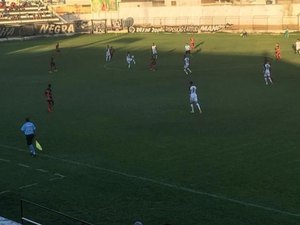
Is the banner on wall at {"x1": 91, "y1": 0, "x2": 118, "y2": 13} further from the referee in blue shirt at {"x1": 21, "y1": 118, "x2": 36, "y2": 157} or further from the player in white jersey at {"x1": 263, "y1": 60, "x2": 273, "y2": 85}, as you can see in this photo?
the referee in blue shirt at {"x1": 21, "y1": 118, "x2": 36, "y2": 157}

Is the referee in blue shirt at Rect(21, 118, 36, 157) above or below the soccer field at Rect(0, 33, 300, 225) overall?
above

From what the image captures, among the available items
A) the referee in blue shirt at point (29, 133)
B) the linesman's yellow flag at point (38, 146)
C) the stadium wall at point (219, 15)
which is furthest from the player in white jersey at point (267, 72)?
the stadium wall at point (219, 15)

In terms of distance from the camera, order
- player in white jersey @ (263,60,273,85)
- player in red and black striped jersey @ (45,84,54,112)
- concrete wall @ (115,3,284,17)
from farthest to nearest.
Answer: concrete wall @ (115,3,284,17) < player in white jersey @ (263,60,273,85) < player in red and black striped jersey @ (45,84,54,112)

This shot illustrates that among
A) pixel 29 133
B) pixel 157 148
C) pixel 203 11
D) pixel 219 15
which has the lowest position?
pixel 157 148

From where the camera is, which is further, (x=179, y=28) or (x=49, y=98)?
(x=179, y=28)

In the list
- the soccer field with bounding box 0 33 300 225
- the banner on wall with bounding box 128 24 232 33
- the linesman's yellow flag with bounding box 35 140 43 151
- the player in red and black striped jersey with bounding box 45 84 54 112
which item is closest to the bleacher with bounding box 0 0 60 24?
the banner on wall with bounding box 128 24 232 33

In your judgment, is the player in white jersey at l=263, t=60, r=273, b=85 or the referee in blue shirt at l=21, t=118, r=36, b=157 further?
the player in white jersey at l=263, t=60, r=273, b=85

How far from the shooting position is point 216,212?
14.8 m

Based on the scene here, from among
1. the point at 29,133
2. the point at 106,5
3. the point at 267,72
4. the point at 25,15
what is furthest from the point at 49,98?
the point at 106,5

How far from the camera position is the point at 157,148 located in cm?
2161

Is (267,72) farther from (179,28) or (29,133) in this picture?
(179,28)

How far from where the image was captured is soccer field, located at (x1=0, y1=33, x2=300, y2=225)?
50.5 feet

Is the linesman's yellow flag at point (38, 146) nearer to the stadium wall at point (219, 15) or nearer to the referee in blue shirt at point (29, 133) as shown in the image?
the referee in blue shirt at point (29, 133)

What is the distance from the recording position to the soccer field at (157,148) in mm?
15398
